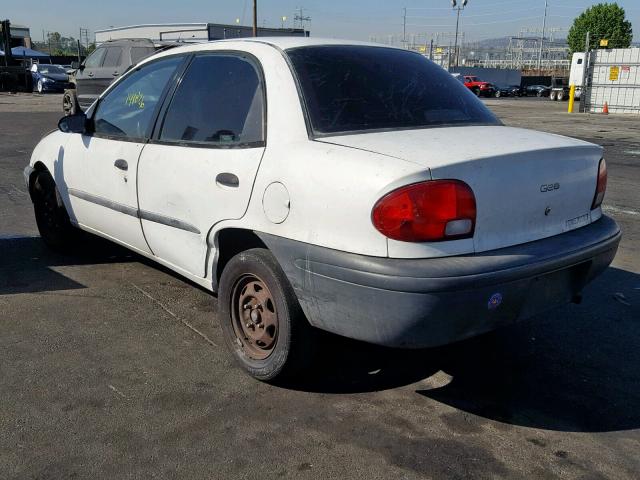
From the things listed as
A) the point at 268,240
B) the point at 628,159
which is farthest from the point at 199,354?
the point at 628,159

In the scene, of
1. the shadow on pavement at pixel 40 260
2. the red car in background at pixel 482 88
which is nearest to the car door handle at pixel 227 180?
the shadow on pavement at pixel 40 260

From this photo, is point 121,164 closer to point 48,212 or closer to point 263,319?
point 263,319

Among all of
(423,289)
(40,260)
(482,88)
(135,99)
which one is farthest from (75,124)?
(482,88)

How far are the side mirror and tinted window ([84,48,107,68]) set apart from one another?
14.1m

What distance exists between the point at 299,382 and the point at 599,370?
162 centimetres

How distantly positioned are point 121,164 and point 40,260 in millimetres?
1758

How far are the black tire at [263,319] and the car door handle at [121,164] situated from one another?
114 centimetres

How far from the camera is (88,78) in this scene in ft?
57.6

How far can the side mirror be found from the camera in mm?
4512

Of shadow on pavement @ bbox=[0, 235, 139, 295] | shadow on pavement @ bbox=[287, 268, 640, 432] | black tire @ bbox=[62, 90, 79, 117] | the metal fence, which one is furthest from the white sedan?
the metal fence

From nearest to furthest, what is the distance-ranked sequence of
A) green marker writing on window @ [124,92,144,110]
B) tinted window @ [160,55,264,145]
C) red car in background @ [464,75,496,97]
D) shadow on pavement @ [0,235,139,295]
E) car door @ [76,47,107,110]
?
tinted window @ [160,55,264,145]
green marker writing on window @ [124,92,144,110]
shadow on pavement @ [0,235,139,295]
car door @ [76,47,107,110]
red car in background @ [464,75,496,97]

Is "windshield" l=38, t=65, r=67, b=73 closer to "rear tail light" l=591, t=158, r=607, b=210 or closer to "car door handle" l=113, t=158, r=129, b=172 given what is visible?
"car door handle" l=113, t=158, r=129, b=172

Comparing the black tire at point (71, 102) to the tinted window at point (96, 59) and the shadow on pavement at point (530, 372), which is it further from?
the shadow on pavement at point (530, 372)

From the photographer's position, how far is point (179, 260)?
3709mm
